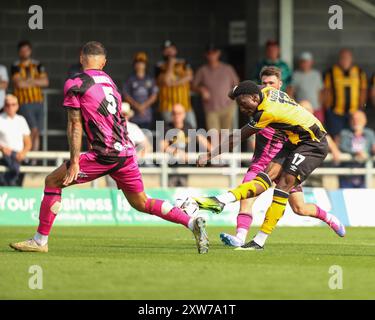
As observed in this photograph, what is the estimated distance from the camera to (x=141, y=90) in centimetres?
2166

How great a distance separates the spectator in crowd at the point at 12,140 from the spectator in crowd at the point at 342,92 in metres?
5.73

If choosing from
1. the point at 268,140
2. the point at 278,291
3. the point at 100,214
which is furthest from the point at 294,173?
the point at 100,214

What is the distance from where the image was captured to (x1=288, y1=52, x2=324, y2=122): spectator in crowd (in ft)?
72.0

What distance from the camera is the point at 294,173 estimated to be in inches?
523

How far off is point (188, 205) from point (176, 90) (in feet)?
31.3

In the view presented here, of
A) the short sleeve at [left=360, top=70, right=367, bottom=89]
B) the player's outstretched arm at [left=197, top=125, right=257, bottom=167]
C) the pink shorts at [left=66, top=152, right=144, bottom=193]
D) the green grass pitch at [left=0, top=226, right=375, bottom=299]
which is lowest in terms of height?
the green grass pitch at [left=0, top=226, right=375, bottom=299]

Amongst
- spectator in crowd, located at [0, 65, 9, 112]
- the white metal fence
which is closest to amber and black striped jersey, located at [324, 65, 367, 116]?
the white metal fence

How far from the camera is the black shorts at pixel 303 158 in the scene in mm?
13305

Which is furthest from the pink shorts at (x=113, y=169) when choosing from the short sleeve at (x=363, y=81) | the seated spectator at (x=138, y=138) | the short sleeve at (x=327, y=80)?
the short sleeve at (x=363, y=81)

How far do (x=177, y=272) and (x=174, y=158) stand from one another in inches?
376

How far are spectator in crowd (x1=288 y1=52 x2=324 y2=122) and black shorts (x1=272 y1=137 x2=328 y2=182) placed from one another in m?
8.34

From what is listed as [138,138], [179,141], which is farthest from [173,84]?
→ [138,138]

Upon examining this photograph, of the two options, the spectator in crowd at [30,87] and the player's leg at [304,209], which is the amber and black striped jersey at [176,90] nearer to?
the spectator in crowd at [30,87]

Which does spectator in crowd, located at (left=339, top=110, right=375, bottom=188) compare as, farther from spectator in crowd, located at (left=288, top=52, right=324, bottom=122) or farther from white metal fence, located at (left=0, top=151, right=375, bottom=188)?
spectator in crowd, located at (left=288, top=52, right=324, bottom=122)
